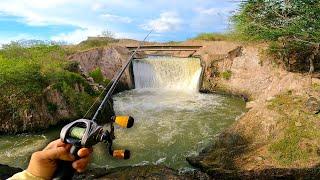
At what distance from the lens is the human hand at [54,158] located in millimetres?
3457

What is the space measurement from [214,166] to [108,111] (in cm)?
658

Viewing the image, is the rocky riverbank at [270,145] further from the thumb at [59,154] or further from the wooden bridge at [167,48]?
the wooden bridge at [167,48]

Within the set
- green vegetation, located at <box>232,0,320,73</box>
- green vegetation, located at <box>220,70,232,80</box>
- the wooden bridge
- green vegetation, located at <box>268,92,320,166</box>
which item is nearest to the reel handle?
green vegetation, located at <box>268,92,320,166</box>

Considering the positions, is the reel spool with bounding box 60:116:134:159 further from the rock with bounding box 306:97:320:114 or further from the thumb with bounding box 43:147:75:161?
the rock with bounding box 306:97:320:114

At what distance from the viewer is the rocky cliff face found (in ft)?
78.5

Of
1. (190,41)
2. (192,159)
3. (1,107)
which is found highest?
(190,41)

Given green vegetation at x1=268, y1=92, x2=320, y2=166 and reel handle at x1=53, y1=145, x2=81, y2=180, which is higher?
reel handle at x1=53, y1=145, x2=81, y2=180

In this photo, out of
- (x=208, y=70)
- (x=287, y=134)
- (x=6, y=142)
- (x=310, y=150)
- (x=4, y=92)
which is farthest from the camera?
(x=208, y=70)

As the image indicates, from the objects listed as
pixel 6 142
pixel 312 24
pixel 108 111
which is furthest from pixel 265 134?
pixel 6 142

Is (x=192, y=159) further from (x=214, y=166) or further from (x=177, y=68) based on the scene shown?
(x=177, y=68)

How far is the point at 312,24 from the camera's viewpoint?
13867mm

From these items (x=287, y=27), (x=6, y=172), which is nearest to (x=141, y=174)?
(x=6, y=172)

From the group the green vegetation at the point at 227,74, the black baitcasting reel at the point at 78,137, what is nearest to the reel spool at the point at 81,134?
the black baitcasting reel at the point at 78,137

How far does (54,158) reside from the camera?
3498 millimetres
